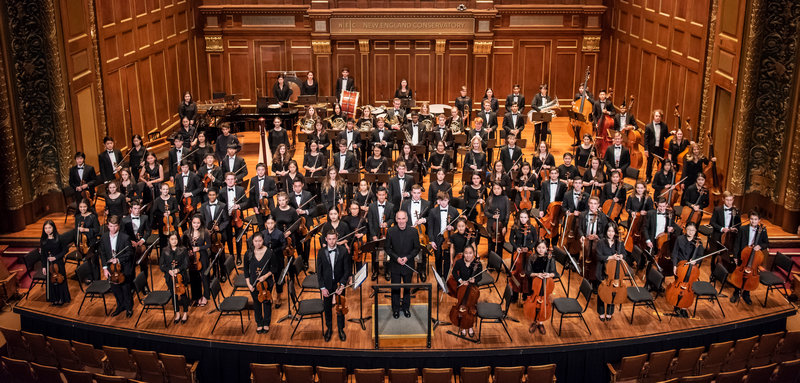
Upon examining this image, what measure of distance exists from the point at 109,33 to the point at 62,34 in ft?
4.95

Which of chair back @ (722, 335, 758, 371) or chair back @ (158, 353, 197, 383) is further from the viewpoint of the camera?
chair back @ (722, 335, 758, 371)

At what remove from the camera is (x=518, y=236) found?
32.7 feet

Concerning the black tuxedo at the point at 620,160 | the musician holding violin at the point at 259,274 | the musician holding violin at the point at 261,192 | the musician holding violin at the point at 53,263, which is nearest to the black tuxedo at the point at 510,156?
the black tuxedo at the point at 620,160

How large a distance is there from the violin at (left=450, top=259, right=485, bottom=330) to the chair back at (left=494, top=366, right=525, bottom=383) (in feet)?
2.20

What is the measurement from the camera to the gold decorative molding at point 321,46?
17609 millimetres

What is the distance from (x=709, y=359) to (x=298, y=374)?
15.0 ft

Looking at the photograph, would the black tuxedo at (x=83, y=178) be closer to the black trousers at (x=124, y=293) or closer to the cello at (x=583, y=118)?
the black trousers at (x=124, y=293)

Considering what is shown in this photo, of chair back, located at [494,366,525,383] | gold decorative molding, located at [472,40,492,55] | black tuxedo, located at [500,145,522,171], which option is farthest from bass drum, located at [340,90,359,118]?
chair back, located at [494,366,525,383]

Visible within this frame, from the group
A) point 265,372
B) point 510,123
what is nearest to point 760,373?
point 265,372

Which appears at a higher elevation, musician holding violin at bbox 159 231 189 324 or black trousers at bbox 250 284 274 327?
musician holding violin at bbox 159 231 189 324

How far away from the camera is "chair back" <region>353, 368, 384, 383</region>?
8.80 meters

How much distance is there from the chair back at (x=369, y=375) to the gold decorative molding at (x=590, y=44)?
1116 cm

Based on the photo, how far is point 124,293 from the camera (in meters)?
9.94

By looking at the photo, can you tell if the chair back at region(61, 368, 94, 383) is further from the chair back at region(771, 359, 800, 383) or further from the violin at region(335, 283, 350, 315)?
the chair back at region(771, 359, 800, 383)
